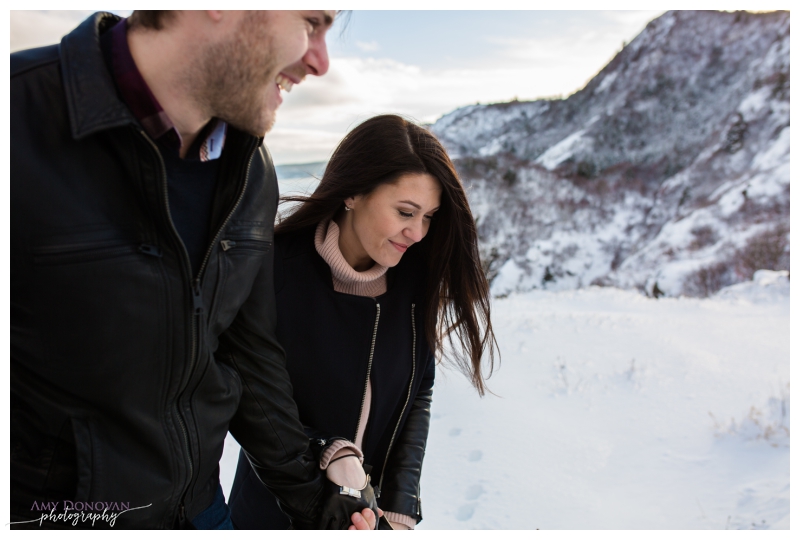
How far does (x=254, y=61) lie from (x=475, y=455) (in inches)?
134

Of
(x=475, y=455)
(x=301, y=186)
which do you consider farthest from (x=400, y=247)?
(x=475, y=455)

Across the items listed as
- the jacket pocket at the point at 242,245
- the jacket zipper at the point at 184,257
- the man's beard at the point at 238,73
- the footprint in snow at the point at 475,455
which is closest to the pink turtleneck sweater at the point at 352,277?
the jacket pocket at the point at 242,245

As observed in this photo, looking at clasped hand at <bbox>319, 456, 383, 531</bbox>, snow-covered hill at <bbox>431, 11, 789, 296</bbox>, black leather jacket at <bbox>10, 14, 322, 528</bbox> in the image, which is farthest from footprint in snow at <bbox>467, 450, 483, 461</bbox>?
snow-covered hill at <bbox>431, 11, 789, 296</bbox>

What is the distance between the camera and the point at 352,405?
2.17 meters

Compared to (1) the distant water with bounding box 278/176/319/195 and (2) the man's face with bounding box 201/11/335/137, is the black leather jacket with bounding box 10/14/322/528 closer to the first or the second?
(2) the man's face with bounding box 201/11/335/137

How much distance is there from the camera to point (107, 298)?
1264mm

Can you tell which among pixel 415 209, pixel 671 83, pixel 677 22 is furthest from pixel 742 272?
pixel 677 22

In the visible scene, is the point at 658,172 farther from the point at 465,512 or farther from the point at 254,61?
the point at 254,61

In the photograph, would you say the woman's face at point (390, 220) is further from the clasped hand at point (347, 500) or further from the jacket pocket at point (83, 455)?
Answer: the jacket pocket at point (83, 455)

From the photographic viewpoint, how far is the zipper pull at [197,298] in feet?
4.58

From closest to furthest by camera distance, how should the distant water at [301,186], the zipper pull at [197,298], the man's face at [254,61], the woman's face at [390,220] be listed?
1. the man's face at [254,61]
2. the zipper pull at [197,298]
3. the woman's face at [390,220]
4. the distant water at [301,186]

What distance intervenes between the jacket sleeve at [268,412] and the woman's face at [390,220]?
0.56 m

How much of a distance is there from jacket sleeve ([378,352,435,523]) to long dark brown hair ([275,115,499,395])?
23 centimetres

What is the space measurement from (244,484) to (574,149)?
24.2 m
